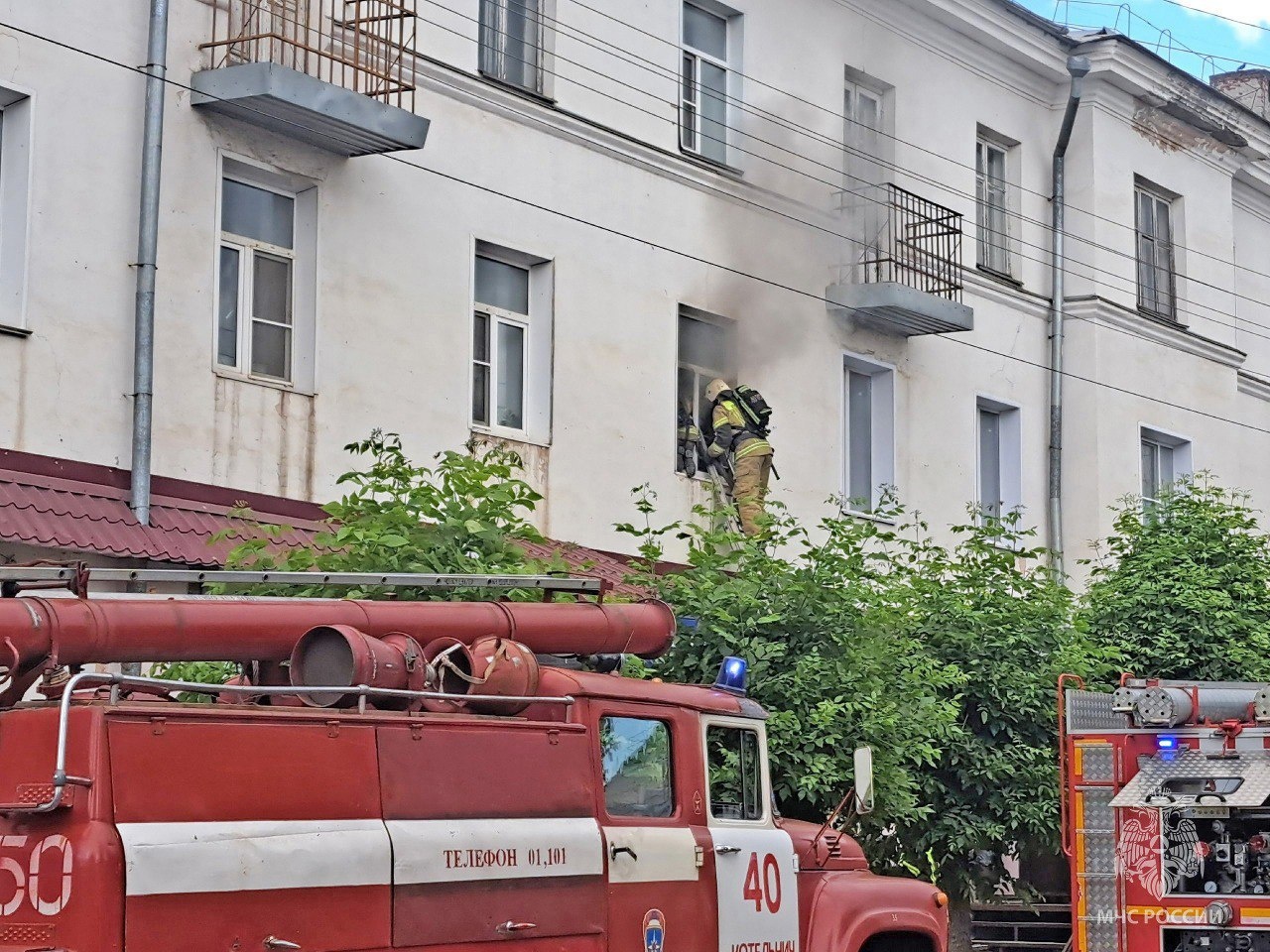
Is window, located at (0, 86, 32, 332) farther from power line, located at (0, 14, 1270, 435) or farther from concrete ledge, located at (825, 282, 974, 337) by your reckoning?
concrete ledge, located at (825, 282, 974, 337)

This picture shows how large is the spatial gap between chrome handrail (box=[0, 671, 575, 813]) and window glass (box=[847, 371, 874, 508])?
45.9ft

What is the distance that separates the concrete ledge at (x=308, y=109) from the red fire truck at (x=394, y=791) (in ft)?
20.8

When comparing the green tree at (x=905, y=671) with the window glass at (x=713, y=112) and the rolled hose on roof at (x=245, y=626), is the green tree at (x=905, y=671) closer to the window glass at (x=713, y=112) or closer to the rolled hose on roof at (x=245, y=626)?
the rolled hose on roof at (x=245, y=626)

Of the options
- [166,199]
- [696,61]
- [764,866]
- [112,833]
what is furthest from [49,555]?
[696,61]

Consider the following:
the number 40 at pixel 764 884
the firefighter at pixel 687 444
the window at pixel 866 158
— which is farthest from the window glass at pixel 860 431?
the number 40 at pixel 764 884

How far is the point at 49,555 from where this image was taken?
13586 millimetres

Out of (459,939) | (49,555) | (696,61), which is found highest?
(696,61)

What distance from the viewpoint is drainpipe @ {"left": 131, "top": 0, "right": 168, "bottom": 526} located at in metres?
14.2

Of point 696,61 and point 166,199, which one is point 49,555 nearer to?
point 166,199

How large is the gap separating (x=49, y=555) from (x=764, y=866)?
253 inches

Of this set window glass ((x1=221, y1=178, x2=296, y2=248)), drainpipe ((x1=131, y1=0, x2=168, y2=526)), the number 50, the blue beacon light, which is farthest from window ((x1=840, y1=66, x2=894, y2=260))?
the number 50

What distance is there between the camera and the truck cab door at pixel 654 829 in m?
8.55

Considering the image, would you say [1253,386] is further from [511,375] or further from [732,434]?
[511,375]

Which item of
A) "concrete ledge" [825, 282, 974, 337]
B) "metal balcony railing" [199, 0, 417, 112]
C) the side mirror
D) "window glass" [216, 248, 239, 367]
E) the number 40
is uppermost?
"metal balcony railing" [199, 0, 417, 112]
